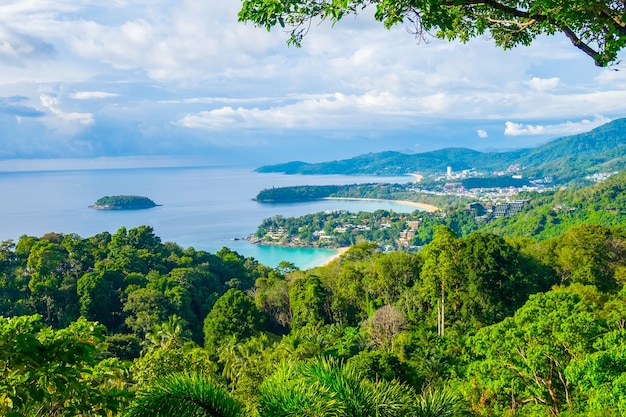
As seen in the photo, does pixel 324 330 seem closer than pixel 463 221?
Yes

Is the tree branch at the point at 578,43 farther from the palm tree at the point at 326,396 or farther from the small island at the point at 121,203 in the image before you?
the small island at the point at 121,203

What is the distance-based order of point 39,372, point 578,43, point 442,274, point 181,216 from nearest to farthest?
point 39,372 → point 578,43 → point 442,274 → point 181,216

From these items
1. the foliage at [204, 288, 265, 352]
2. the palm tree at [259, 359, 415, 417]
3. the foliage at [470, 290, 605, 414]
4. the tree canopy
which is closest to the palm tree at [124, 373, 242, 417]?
the palm tree at [259, 359, 415, 417]

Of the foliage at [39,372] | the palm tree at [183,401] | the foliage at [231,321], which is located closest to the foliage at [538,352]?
the palm tree at [183,401]

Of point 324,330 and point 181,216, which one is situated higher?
point 324,330

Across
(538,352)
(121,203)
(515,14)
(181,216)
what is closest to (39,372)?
(515,14)

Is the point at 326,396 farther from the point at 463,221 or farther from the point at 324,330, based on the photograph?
the point at 463,221
